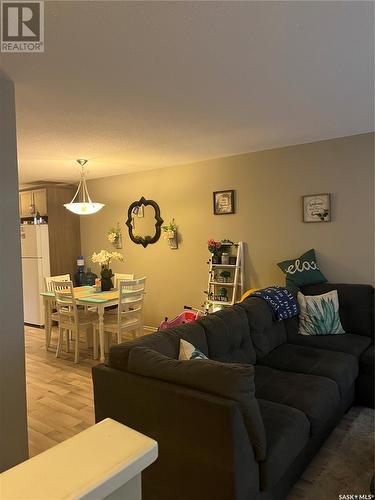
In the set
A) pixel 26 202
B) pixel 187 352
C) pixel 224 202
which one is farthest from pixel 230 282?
pixel 26 202

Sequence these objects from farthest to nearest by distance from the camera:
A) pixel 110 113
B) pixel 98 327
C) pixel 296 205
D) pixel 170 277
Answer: pixel 170 277
pixel 98 327
pixel 296 205
pixel 110 113

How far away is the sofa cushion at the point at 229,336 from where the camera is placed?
2521 millimetres

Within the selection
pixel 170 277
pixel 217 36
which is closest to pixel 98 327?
pixel 170 277

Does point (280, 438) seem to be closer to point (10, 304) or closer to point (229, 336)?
point (229, 336)

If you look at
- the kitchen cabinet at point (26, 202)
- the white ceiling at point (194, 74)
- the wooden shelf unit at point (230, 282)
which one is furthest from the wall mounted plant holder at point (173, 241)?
the kitchen cabinet at point (26, 202)

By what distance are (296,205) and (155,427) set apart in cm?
301

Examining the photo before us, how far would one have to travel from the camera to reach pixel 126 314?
4309 millimetres

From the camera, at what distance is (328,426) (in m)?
2.43

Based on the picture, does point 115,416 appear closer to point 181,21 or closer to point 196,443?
point 196,443

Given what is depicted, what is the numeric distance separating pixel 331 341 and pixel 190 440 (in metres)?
1.99

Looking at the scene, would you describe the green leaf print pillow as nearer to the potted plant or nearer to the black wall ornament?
the potted plant

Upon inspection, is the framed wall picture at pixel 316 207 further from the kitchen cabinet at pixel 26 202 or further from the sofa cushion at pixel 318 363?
the kitchen cabinet at pixel 26 202

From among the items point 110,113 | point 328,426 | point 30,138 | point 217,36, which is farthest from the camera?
point 30,138

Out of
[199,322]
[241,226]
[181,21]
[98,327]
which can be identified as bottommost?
[98,327]
